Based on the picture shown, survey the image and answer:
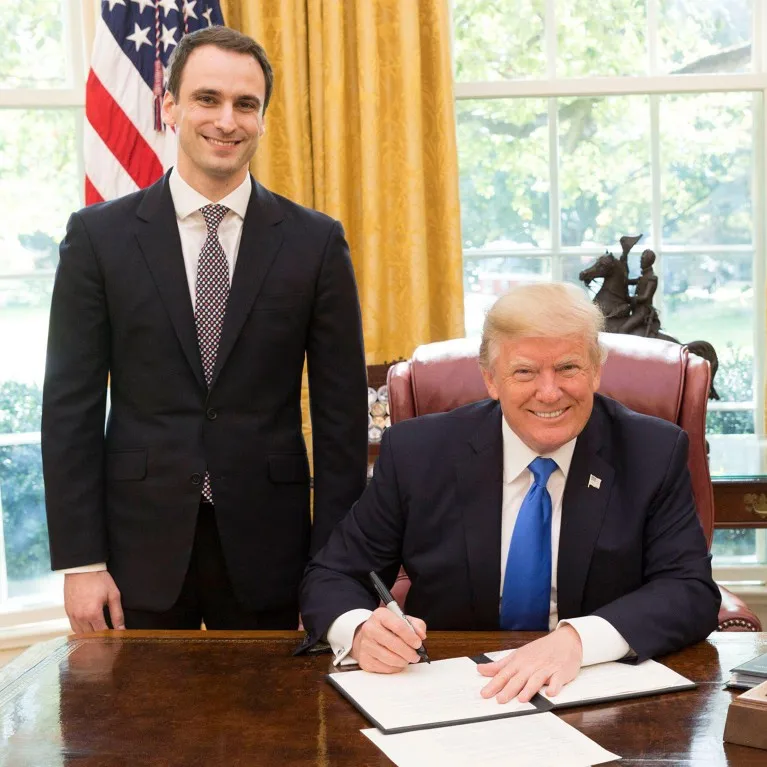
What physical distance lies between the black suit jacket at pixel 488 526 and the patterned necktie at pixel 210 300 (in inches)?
16.1

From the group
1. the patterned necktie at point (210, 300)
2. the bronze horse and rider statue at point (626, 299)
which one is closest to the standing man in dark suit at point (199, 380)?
the patterned necktie at point (210, 300)

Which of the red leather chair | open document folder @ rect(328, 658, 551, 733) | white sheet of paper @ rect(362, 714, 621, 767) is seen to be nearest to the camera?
white sheet of paper @ rect(362, 714, 621, 767)

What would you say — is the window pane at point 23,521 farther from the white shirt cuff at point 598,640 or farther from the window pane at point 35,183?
the white shirt cuff at point 598,640

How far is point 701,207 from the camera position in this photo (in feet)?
14.7

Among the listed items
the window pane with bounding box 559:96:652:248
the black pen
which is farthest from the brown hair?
the window pane with bounding box 559:96:652:248

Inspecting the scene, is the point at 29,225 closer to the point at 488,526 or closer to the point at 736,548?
the point at 488,526

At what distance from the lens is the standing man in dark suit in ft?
7.36

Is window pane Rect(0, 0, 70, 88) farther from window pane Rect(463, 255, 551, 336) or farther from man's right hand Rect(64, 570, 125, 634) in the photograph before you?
man's right hand Rect(64, 570, 125, 634)

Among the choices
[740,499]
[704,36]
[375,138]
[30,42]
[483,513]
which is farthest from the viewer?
[704,36]

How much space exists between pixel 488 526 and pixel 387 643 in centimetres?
42

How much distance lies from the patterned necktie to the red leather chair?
434mm

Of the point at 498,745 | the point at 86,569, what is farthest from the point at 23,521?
the point at 498,745

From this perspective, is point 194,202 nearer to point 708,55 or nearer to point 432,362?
point 432,362

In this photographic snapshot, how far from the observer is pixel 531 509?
2.01 metres
